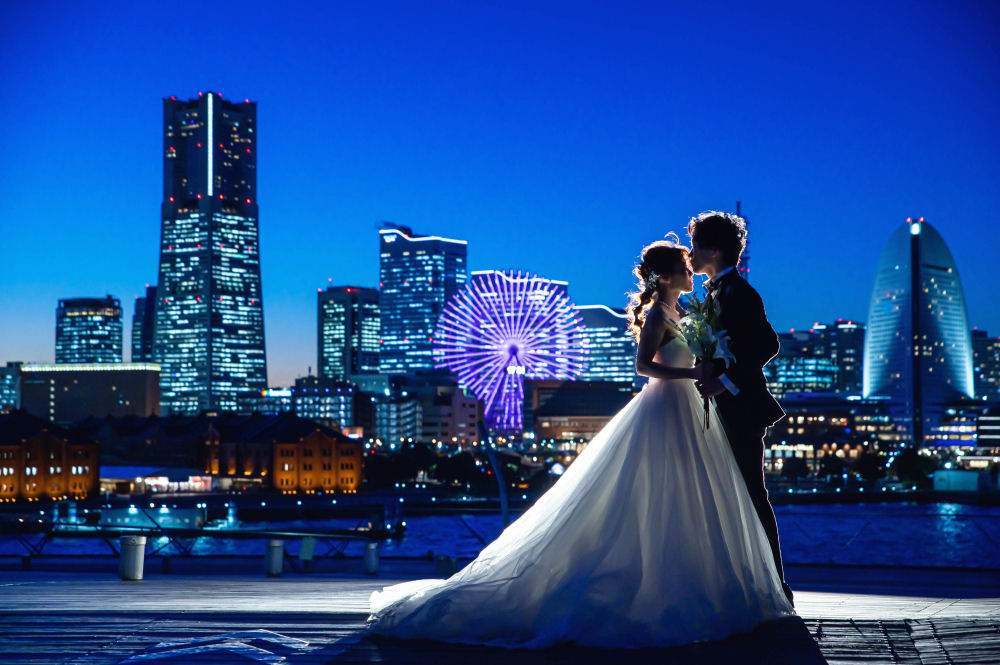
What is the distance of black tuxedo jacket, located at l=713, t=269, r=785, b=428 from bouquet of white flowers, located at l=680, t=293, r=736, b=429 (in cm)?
8

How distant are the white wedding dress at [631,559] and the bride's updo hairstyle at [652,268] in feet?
1.25

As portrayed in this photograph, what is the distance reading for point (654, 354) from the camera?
22.2 feet

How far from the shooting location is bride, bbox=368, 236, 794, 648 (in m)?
5.80

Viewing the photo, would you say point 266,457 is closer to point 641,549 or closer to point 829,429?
point 829,429

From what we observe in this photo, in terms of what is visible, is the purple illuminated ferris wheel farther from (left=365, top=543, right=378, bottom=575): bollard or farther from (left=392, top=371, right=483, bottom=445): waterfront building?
(left=392, top=371, right=483, bottom=445): waterfront building

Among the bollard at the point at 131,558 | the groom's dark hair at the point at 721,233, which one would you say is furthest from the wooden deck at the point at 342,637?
the bollard at the point at 131,558

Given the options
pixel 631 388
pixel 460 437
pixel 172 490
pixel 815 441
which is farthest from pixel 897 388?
pixel 172 490

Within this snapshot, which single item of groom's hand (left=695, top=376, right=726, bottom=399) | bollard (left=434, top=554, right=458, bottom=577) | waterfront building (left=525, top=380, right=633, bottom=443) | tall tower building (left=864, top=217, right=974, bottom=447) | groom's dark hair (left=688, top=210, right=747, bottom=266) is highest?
tall tower building (left=864, top=217, right=974, bottom=447)

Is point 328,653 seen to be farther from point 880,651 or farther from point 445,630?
point 880,651

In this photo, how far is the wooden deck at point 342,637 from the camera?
5.22 metres

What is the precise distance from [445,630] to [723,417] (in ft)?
7.14

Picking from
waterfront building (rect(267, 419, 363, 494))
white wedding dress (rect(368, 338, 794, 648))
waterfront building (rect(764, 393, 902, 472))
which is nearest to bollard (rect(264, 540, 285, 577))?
white wedding dress (rect(368, 338, 794, 648))

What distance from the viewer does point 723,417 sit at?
691 cm

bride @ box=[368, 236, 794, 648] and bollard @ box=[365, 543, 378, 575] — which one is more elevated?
bride @ box=[368, 236, 794, 648]
